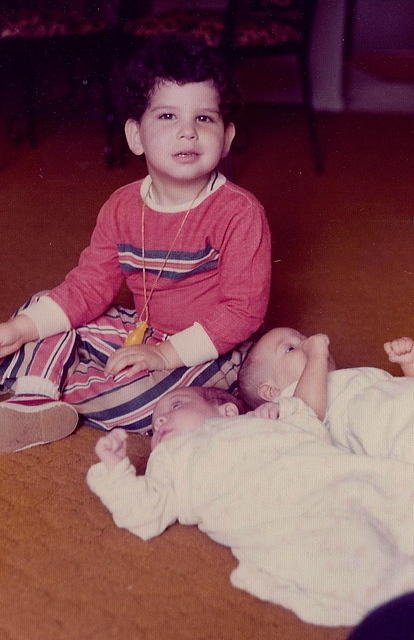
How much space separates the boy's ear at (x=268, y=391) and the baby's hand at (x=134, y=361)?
153 millimetres

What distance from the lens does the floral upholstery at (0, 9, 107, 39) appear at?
2.34m

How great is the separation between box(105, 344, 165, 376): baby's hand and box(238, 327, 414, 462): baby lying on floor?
133 millimetres

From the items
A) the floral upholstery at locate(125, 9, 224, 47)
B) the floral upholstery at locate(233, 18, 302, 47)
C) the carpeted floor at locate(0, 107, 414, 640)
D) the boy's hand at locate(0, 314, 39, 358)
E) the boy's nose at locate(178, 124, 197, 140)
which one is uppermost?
the floral upholstery at locate(125, 9, 224, 47)

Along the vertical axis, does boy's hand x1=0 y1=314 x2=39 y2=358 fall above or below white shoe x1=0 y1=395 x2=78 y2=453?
above

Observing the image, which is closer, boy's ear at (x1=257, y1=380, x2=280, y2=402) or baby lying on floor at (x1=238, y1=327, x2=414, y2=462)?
baby lying on floor at (x1=238, y1=327, x2=414, y2=462)

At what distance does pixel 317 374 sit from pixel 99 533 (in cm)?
35

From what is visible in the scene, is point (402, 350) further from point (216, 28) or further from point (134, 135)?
point (216, 28)

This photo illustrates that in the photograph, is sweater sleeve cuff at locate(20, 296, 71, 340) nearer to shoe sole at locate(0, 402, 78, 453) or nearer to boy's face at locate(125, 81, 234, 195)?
shoe sole at locate(0, 402, 78, 453)

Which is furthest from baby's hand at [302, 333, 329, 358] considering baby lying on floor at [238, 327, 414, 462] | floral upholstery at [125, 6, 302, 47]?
floral upholstery at [125, 6, 302, 47]

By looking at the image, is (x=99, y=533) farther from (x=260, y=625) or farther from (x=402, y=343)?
(x=402, y=343)

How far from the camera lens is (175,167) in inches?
44.8

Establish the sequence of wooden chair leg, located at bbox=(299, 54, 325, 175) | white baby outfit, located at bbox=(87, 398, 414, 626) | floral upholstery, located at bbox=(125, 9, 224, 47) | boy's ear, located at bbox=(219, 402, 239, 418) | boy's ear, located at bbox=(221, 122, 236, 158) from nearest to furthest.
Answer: white baby outfit, located at bbox=(87, 398, 414, 626) → boy's ear, located at bbox=(219, 402, 239, 418) → boy's ear, located at bbox=(221, 122, 236, 158) → floral upholstery, located at bbox=(125, 9, 224, 47) → wooden chair leg, located at bbox=(299, 54, 325, 175)

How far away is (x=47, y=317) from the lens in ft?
3.97

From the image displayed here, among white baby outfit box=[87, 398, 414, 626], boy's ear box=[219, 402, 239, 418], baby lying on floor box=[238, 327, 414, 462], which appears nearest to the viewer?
white baby outfit box=[87, 398, 414, 626]
